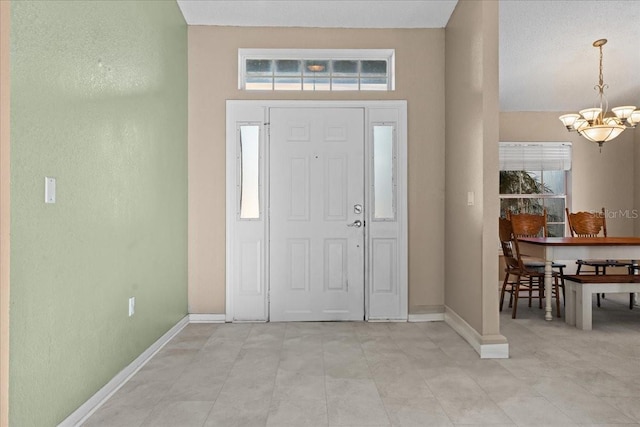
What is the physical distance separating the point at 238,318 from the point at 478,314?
217 centimetres

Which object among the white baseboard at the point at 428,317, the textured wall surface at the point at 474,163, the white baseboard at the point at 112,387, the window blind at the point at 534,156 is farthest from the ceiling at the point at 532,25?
the white baseboard at the point at 112,387

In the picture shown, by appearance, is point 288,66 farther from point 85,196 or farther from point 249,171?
point 85,196

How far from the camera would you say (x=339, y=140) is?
173 inches

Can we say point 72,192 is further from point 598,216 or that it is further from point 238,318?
point 598,216

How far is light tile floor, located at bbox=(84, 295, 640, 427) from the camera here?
2.32m

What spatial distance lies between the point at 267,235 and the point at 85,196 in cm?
217

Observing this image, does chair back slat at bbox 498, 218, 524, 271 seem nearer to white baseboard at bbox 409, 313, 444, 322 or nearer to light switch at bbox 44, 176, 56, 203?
white baseboard at bbox 409, 313, 444, 322

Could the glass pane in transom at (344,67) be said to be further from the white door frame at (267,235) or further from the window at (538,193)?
the window at (538,193)

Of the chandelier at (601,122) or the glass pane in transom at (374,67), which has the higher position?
the glass pane in transom at (374,67)

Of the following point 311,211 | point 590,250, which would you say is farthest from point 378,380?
point 590,250

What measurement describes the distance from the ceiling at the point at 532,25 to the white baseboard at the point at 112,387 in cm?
288

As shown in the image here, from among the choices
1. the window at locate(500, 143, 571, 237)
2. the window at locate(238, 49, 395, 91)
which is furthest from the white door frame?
the window at locate(500, 143, 571, 237)

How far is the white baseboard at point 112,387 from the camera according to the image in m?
2.23

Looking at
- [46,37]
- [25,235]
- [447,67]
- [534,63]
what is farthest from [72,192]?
[534,63]
